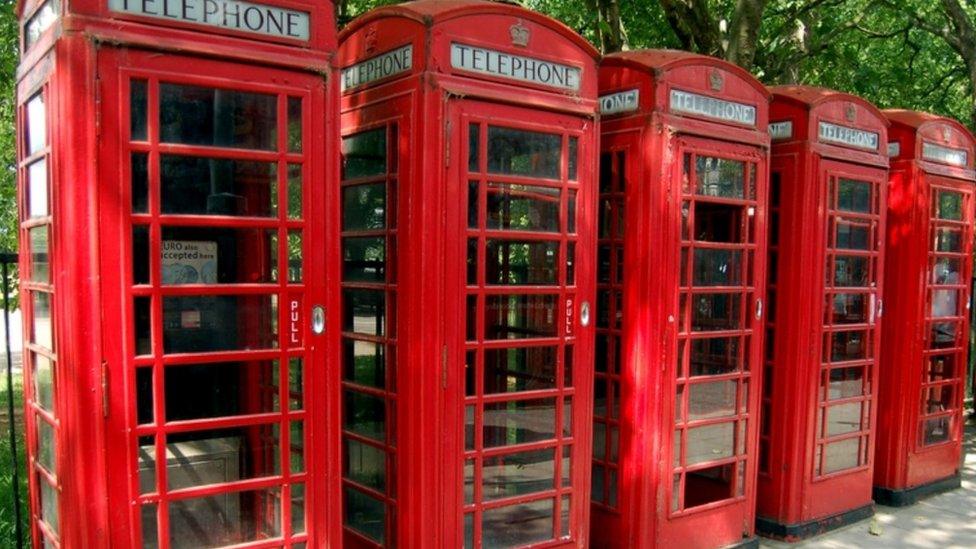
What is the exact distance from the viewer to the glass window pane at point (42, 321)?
3088 mm

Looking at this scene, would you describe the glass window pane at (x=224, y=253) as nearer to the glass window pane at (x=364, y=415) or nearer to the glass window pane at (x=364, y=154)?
the glass window pane at (x=364, y=154)

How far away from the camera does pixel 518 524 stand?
12.9 feet

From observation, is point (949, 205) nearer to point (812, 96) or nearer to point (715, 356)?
point (812, 96)

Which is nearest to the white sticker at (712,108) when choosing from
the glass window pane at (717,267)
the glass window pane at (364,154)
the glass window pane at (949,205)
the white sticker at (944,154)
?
the glass window pane at (717,267)

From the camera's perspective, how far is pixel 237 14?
2.98 meters

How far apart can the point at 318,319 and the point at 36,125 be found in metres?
1.37

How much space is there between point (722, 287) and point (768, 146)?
3.04ft

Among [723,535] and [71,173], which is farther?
[723,535]

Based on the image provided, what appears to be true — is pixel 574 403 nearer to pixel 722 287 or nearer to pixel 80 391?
pixel 722 287

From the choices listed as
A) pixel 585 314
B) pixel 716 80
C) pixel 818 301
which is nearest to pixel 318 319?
pixel 585 314

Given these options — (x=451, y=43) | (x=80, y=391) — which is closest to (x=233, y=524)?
(x=80, y=391)

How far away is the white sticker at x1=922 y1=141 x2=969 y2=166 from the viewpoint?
20.0ft

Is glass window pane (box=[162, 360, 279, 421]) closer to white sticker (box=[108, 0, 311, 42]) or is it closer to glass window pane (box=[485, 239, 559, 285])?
glass window pane (box=[485, 239, 559, 285])

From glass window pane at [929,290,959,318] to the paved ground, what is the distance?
58.1 inches
